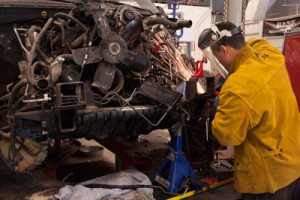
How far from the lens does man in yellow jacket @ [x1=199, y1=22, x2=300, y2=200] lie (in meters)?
1.98

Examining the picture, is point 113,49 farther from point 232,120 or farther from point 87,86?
point 232,120

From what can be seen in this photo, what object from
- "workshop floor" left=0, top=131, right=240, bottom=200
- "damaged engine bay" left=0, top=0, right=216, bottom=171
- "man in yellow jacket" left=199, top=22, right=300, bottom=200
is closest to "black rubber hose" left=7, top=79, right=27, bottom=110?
"damaged engine bay" left=0, top=0, right=216, bottom=171

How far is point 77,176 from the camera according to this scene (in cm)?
370

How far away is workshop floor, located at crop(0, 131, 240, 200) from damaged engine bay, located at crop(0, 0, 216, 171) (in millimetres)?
527

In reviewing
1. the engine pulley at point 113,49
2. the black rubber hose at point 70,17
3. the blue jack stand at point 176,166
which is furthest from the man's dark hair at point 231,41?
the black rubber hose at point 70,17

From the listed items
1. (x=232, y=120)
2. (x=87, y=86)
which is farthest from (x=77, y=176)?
(x=232, y=120)

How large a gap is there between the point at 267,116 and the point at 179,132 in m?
1.02

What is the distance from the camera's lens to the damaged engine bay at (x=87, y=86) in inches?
94.7

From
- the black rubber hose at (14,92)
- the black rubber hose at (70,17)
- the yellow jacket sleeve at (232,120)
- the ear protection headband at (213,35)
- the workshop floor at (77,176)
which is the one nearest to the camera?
the yellow jacket sleeve at (232,120)

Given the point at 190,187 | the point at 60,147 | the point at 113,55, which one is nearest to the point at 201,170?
the point at 190,187

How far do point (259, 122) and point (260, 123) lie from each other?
12mm

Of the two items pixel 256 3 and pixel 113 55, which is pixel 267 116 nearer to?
pixel 113 55

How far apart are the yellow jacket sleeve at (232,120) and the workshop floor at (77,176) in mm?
1046

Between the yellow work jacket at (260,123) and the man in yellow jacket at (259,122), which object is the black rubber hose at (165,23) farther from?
the yellow work jacket at (260,123)
